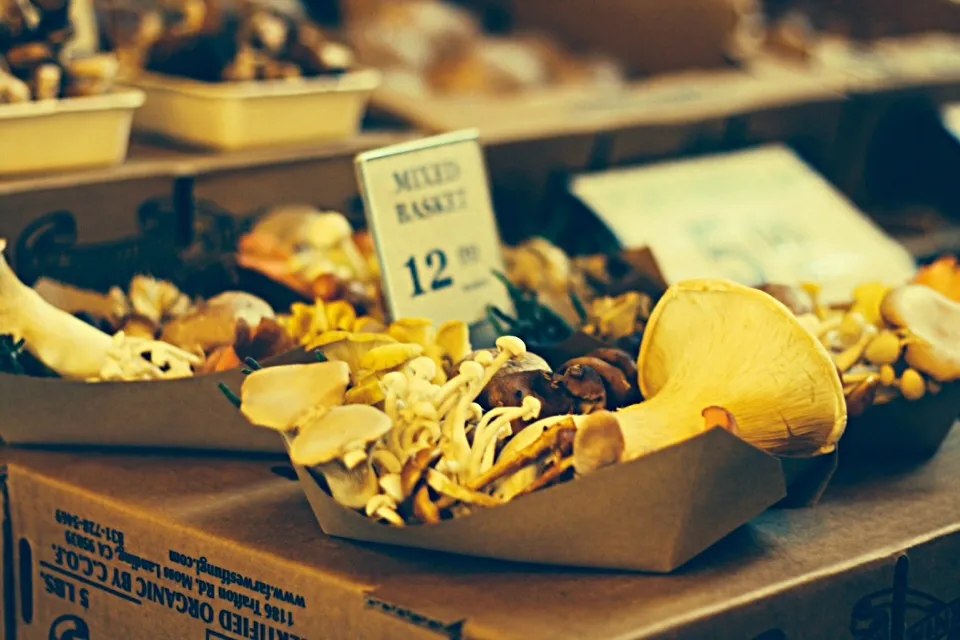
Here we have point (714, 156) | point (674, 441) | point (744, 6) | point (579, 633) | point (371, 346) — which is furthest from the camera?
point (744, 6)

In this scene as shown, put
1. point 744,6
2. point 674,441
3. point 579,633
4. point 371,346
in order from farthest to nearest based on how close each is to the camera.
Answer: point 744,6, point 371,346, point 674,441, point 579,633

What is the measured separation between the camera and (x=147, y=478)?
1177mm

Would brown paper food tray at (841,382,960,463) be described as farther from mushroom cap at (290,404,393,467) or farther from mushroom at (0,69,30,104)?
mushroom at (0,69,30,104)

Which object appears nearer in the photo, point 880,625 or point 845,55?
point 880,625

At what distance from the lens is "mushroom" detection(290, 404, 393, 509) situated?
935mm

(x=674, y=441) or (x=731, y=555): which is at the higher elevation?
(x=674, y=441)

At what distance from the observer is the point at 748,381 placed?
1030 mm

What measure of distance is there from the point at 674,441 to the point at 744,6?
1.88 meters

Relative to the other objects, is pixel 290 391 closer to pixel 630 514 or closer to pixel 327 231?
pixel 630 514

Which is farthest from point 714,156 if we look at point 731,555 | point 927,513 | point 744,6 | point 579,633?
point 579,633

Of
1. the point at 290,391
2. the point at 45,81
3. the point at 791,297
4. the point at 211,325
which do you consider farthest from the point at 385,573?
the point at 45,81

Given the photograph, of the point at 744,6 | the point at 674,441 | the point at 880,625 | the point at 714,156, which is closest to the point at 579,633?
the point at 674,441

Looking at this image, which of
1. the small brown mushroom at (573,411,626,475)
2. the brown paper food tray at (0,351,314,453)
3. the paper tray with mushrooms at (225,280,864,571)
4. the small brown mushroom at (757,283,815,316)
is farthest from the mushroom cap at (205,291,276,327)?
the small brown mushroom at (757,283,815,316)

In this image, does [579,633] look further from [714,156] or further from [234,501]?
[714,156]
